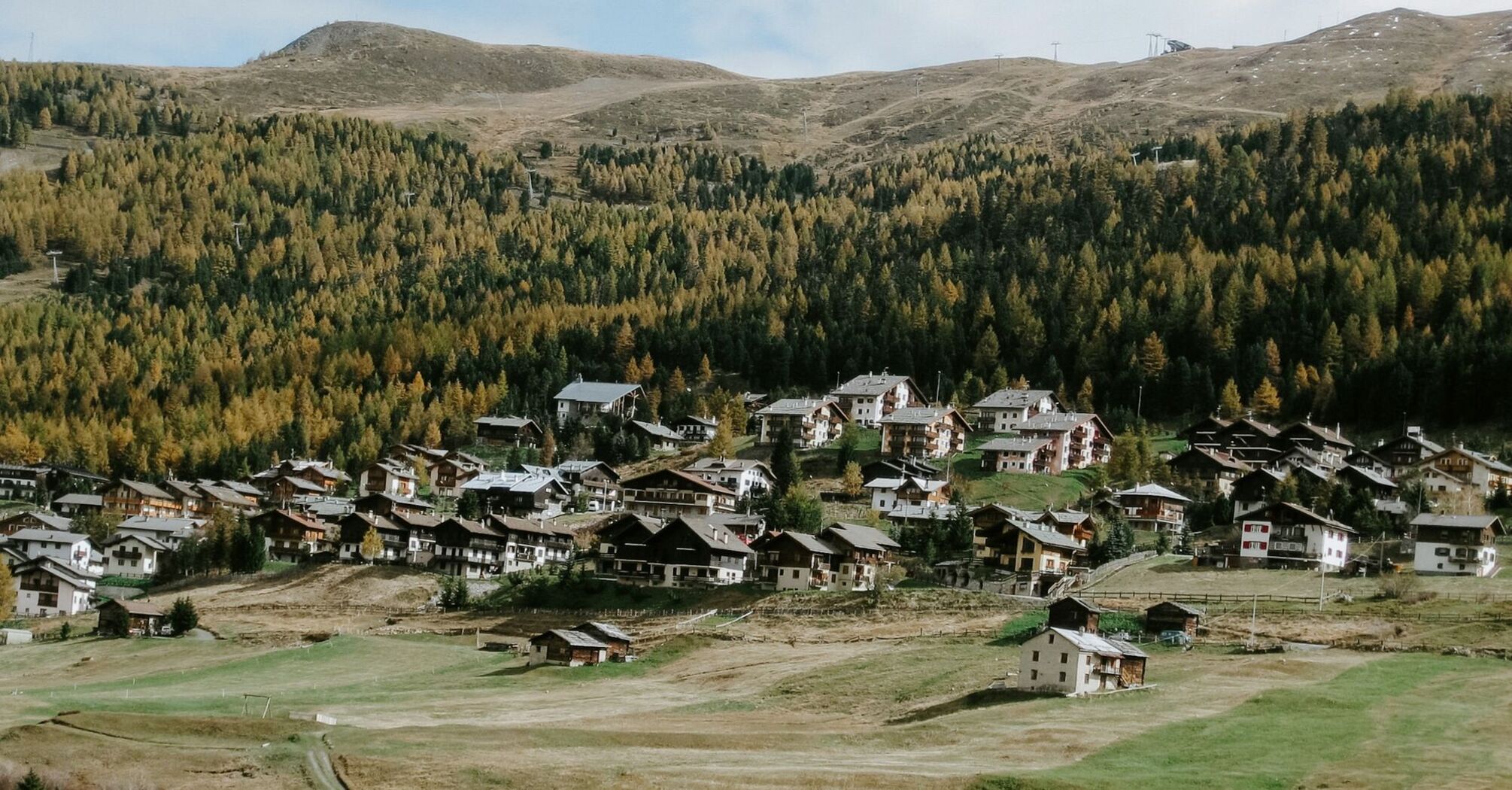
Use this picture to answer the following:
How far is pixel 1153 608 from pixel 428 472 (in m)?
87.6

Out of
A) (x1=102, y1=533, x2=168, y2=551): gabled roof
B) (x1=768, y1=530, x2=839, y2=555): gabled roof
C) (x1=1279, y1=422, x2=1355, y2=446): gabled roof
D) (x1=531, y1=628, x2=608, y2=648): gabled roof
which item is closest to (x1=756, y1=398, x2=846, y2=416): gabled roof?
(x1=1279, y1=422, x2=1355, y2=446): gabled roof

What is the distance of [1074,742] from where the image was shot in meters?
60.8

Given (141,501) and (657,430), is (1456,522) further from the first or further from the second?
(141,501)

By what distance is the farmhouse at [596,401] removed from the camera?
173000 mm

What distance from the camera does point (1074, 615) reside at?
81062mm

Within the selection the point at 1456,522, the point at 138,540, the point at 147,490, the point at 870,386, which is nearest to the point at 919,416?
the point at 870,386

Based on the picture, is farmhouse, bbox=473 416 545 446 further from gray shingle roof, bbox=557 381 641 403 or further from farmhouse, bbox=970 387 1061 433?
farmhouse, bbox=970 387 1061 433

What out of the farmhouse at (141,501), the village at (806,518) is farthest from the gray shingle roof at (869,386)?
the farmhouse at (141,501)

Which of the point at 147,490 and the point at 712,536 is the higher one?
the point at 712,536

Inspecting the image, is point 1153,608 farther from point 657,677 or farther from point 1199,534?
point 1199,534

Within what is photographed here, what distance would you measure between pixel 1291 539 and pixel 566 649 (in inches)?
1662

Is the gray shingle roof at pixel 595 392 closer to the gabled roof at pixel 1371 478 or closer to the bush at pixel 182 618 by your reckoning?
the gabled roof at pixel 1371 478

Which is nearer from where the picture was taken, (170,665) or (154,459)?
(170,665)

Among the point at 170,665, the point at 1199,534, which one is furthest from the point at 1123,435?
the point at 170,665
